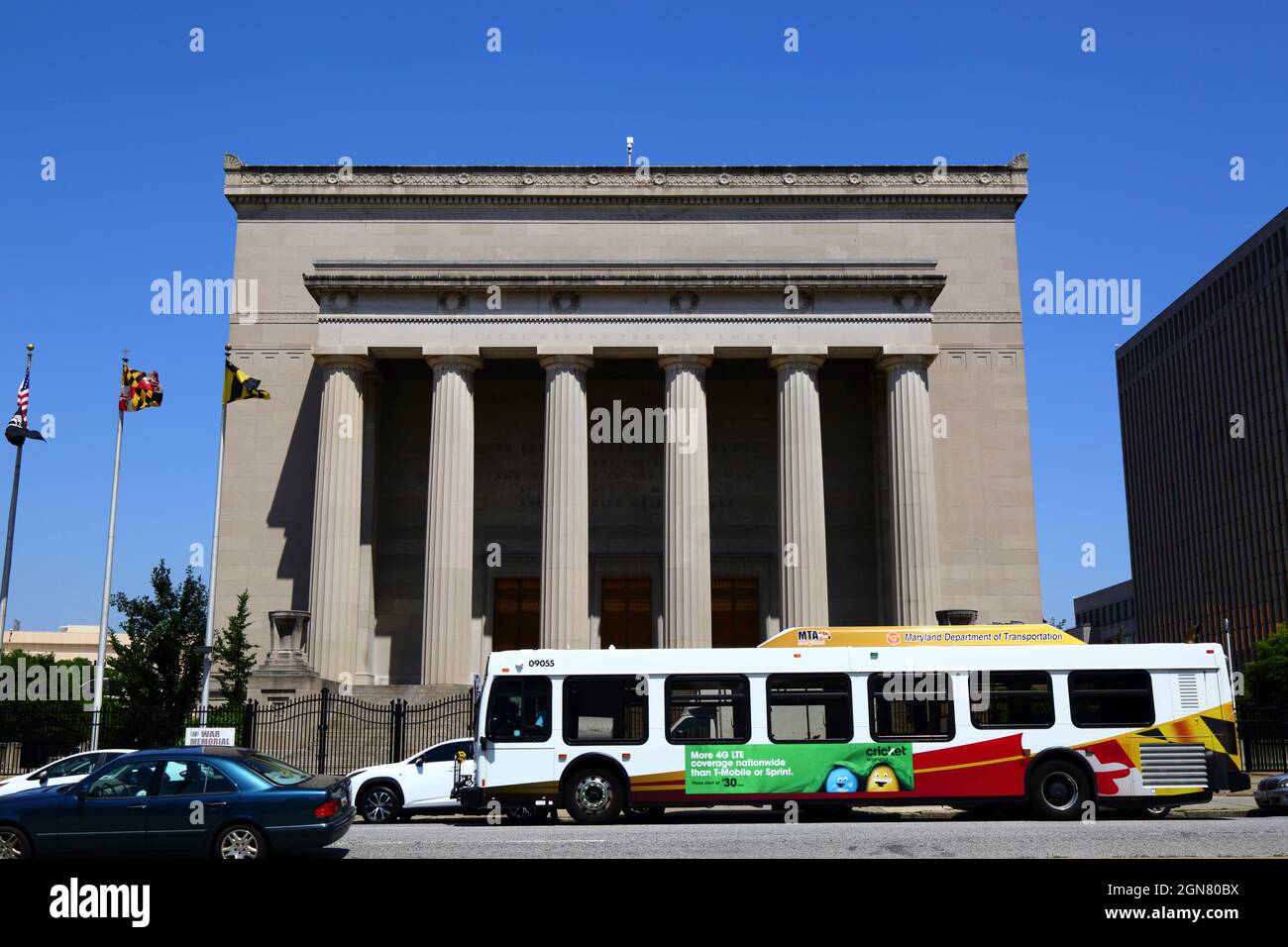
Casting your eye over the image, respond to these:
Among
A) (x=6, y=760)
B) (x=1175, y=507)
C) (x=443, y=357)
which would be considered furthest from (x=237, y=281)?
(x=1175, y=507)

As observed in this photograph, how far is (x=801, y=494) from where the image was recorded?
35.9 metres

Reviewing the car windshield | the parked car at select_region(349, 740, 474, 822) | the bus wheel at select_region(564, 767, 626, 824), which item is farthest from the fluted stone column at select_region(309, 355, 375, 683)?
the car windshield

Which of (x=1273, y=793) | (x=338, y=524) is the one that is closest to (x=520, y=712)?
(x=1273, y=793)

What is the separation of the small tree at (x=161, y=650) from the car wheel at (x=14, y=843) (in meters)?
16.9

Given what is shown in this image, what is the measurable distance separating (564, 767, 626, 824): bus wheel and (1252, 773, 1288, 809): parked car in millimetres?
12403

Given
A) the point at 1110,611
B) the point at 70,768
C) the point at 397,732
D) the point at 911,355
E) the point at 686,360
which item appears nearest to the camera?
the point at 70,768

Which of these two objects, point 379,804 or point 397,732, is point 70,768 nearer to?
point 379,804

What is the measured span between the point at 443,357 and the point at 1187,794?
2559cm

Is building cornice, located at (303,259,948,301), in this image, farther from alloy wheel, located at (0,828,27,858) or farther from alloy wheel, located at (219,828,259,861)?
alloy wheel, located at (219,828,259,861)

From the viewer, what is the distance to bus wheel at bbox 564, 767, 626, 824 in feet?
63.6

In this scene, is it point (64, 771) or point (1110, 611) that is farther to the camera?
point (1110, 611)

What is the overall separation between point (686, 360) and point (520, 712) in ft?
63.5

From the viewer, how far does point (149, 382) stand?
3170 centimetres

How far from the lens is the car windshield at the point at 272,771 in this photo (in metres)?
13.5
